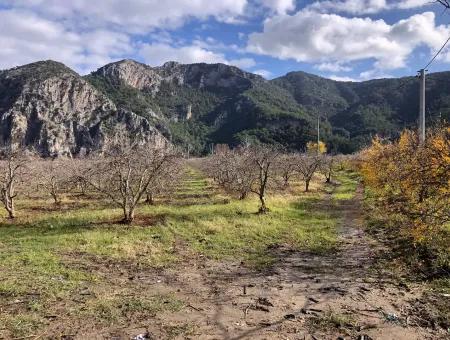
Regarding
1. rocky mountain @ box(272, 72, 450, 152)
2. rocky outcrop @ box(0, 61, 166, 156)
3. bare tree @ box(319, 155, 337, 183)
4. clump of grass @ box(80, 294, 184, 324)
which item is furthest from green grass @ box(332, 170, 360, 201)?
rocky outcrop @ box(0, 61, 166, 156)

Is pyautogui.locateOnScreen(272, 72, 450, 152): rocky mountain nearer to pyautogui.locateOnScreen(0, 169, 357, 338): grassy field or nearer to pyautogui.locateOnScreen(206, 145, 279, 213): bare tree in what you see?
pyautogui.locateOnScreen(206, 145, 279, 213): bare tree

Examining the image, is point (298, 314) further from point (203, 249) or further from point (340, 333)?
point (203, 249)

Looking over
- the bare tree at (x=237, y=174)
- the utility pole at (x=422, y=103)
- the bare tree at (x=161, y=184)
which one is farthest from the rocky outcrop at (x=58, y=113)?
the utility pole at (x=422, y=103)

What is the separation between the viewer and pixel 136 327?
7.24 metres

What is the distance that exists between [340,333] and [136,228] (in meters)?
11.0

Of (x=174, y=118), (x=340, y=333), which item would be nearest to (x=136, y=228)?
(x=340, y=333)

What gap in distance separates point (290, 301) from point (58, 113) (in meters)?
142

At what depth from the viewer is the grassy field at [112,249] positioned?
8.03 m

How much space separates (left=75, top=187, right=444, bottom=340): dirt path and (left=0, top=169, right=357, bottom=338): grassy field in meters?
0.65

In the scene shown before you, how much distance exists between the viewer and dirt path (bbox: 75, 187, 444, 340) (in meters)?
7.19

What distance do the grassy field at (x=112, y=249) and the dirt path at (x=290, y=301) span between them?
648mm

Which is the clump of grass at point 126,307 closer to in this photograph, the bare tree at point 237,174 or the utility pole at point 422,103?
the utility pole at point 422,103

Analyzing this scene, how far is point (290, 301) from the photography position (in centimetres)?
882

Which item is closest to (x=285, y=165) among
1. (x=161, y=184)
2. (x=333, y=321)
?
(x=161, y=184)
